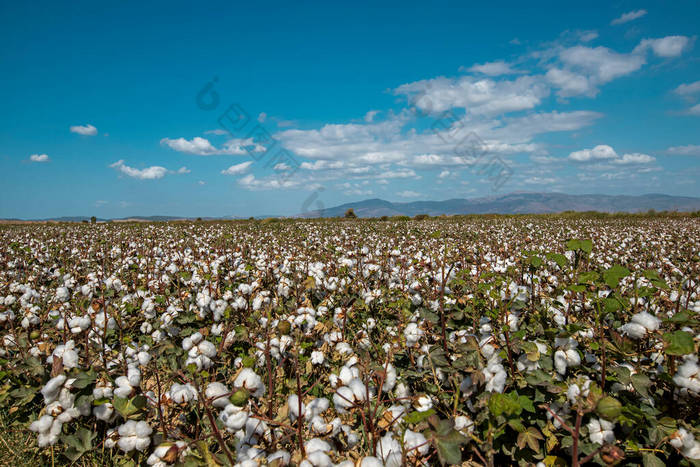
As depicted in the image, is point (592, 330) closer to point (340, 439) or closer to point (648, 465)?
point (648, 465)

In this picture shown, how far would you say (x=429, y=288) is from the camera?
3.98 metres

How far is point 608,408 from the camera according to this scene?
60.0 inches

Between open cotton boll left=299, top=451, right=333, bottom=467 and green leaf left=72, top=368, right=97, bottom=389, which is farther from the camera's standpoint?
green leaf left=72, top=368, right=97, bottom=389

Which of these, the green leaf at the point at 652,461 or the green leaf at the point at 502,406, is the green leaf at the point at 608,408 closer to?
the green leaf at the point at 502,406

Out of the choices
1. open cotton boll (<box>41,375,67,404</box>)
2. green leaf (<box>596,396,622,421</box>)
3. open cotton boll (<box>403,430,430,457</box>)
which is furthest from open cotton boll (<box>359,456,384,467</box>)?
open cotton boll (<box>41,375,67,404</box>)

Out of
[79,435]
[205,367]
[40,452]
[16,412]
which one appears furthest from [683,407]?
[16,412]

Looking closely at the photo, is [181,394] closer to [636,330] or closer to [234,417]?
[234,417]

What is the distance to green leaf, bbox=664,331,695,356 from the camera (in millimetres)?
1675

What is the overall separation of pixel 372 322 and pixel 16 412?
3.61 m

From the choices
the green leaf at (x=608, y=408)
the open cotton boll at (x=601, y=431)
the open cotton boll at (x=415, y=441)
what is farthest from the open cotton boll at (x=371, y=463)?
the open cotton boll at (x=601, y=431)

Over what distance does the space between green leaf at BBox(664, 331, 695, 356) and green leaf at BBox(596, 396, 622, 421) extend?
46 centimetres

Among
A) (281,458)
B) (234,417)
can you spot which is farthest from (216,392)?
(281,458)

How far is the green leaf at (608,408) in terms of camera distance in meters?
1.50

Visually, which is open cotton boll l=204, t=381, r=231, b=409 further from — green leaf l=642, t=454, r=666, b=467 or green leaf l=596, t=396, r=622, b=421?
green leaf l=642, t=454, r=666, b=467
